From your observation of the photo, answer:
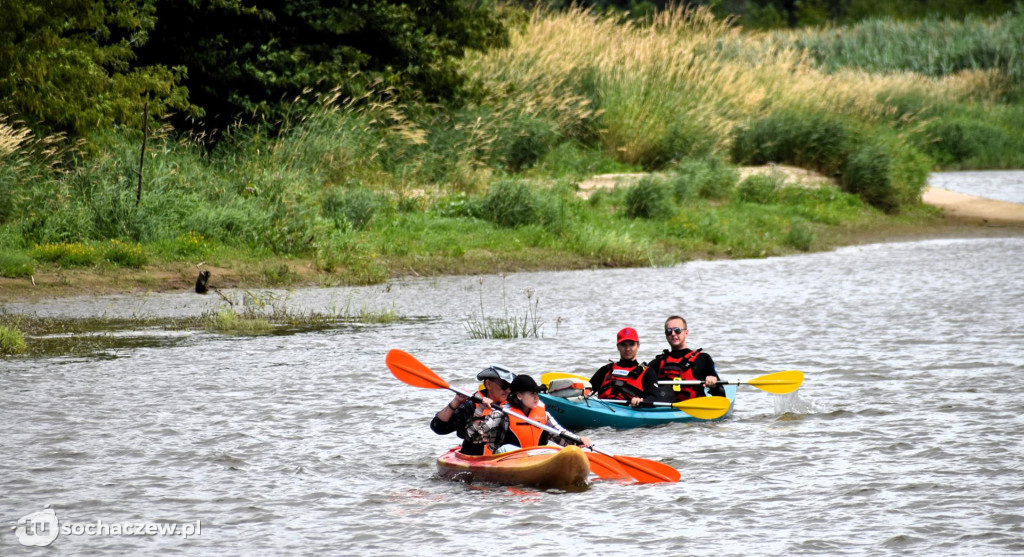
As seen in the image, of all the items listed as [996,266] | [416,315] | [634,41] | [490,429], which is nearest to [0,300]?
[416,315]

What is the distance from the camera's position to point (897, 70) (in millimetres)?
39188

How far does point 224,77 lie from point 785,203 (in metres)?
10.7

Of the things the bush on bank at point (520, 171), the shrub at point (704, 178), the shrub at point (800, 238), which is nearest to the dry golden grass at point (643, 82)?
the bush on bank at point (520, 171)

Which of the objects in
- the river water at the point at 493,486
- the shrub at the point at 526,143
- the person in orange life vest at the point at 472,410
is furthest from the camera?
the shrub at the point at 526,143

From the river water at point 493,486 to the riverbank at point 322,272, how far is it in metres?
0.55

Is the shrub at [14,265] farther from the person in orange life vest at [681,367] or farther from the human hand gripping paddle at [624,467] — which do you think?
the human hand gripping paddle at [624,467]

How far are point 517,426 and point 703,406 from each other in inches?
75.0

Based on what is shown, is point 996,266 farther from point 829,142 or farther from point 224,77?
point 224,77

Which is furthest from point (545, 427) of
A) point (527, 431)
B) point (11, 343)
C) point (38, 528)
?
point (11, 343)

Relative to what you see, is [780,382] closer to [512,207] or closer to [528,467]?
[528,467]

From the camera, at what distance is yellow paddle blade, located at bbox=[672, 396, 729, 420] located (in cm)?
959

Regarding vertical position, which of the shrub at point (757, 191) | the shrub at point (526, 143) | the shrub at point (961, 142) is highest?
the shrub at point (961, 142)

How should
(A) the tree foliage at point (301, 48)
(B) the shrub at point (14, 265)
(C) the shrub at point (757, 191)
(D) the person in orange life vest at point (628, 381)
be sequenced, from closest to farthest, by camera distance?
1. (D) the person in orange life vest at point (628, 381)
2. (B) the shrub at point (14, 265)
3. (A) the tree foliage at point (301, 48)
4. (C) the shrub at point (757, 191)

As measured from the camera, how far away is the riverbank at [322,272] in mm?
14836
